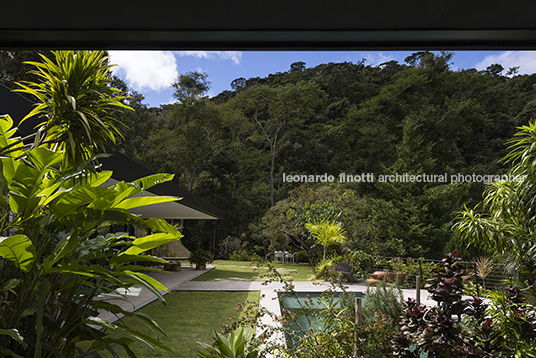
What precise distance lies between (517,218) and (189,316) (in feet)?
16.2

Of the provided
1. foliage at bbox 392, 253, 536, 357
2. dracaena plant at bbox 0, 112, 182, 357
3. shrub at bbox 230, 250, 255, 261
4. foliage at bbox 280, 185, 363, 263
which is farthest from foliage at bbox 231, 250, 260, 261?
dracaena plant at bbox 0, 112, 182, 357

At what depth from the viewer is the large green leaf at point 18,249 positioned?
1192 mm

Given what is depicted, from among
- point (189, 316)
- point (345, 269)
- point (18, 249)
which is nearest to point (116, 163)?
point (189, 316)

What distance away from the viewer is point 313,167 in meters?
23.6

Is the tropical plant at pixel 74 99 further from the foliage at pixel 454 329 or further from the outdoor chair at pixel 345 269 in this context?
the outdoor chair at pixel 345 269

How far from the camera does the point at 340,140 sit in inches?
941

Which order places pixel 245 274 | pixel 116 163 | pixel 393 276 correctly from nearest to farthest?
1. pixel 116 163
2. pixel 393 276
3. pixel 245 274

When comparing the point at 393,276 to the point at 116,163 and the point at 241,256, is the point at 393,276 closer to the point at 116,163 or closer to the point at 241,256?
the point at 116,163

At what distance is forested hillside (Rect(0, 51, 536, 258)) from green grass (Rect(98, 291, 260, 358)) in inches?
338
